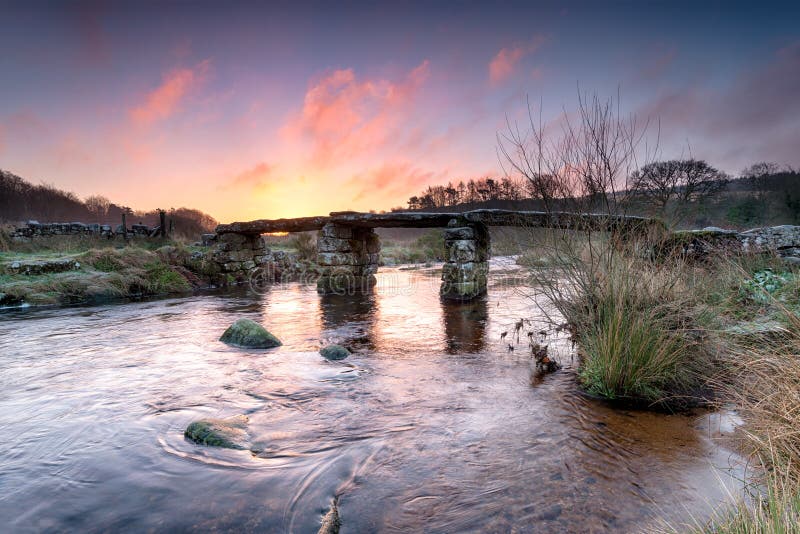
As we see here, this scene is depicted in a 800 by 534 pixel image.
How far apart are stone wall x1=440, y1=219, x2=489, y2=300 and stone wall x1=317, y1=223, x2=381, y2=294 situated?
314cm

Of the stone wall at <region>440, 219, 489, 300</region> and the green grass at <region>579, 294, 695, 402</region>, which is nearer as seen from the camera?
the green grass at <region>579, 294, 695, 402</region>

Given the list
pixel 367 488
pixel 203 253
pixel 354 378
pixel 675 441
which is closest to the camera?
pixel 367 488

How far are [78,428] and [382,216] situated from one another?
8.11 meters

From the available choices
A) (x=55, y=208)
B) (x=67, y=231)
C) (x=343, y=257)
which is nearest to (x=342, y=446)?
(x=343, y=257)

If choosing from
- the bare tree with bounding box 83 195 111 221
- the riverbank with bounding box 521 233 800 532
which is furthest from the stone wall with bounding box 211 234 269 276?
the bare tree with bounding box 83 195 111 221

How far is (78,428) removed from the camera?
3.44 m

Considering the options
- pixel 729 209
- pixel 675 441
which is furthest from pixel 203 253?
pixel 729 209

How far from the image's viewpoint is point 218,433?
3.20m

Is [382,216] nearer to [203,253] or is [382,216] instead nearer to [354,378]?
[354,378]

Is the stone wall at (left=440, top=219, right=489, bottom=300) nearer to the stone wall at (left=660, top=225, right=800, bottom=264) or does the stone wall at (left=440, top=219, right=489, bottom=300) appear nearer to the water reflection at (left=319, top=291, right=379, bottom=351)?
the water reflection at (left=319, top=291, right=379, bottom=351)

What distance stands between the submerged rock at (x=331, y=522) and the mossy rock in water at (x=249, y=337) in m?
4.14

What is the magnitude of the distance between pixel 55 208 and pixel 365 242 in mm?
26879

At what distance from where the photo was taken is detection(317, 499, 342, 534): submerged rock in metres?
2.13

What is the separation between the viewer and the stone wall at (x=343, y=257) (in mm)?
11422
